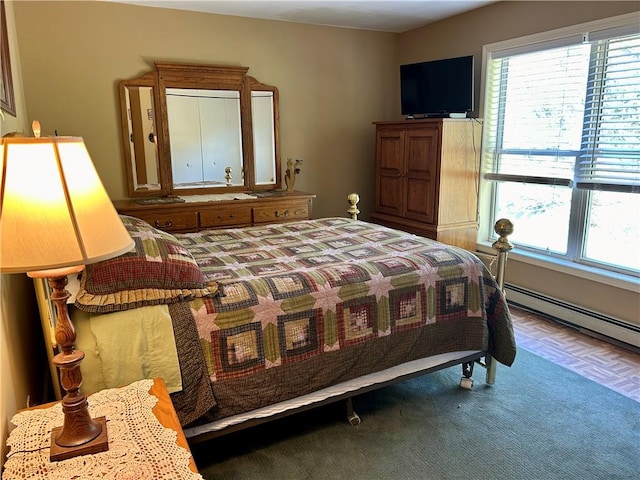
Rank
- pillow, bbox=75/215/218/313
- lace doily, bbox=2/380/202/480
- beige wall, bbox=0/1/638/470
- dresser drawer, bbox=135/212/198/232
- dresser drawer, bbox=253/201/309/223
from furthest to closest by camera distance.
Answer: dresser drawer, bbox=253/201/309/223
dresser drawer, bbox=135/212/198/232
beige wall, bbox=0/1/638/470
pillow, bbox=75/215/218/313
lace doily, bbox=2/380/202/480

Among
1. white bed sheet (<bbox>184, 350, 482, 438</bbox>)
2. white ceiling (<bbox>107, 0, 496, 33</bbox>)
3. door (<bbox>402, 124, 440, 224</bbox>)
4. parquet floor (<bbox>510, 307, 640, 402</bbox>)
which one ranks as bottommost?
parquet floor (<bbox>510, 307, 640, 402</bbox>)

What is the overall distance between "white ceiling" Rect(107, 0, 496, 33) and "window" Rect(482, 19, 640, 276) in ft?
2.14

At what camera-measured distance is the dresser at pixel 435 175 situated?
3812 millimetres

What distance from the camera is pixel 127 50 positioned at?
3719mm

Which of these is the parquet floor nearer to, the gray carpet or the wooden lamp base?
the gray carpet

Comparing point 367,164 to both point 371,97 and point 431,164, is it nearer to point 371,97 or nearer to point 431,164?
point 371,97

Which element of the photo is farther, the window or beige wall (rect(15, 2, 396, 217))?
beige wall (rect(15, 2, 396, 217))

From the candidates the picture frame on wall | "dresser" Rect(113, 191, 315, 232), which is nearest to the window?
"dresser" Rect(113, 191, 315, 232)

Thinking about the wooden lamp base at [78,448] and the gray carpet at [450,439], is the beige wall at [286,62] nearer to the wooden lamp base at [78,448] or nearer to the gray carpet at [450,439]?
the gray carpet at [450,439]

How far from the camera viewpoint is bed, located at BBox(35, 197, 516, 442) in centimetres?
167

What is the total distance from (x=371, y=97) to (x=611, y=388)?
3.45 metres

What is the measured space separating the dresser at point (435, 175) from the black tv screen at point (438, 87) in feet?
0.76

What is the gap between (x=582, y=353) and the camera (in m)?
3.00

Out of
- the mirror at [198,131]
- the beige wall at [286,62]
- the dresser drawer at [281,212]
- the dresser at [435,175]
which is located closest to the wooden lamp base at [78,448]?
the beige wall at [286,62]
